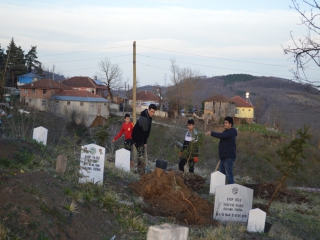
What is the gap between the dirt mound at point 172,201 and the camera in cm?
879

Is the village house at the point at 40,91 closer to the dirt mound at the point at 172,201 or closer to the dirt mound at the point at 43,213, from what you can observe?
the dirt mound at the point at 172,201

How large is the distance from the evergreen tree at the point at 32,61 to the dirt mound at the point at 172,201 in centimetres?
7100

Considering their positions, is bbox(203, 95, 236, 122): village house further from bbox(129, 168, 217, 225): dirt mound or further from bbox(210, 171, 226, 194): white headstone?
bbox(129, 168, 217, 225): dirt mound

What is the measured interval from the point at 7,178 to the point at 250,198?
4.87 m

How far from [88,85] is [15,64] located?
515 inches

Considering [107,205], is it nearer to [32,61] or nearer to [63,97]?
[63,97]

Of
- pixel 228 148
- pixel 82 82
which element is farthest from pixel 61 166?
pixel 82 82

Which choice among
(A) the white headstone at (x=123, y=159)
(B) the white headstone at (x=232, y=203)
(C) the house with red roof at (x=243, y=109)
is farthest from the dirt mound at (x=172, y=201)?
(C) the house with red roof at (x=243, y=109)

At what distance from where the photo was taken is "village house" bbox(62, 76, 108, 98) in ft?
259

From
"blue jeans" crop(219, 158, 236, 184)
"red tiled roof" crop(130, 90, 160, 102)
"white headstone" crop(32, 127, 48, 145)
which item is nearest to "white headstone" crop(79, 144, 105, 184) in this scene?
"blue jeans" crop(219, 158, 236, 184)

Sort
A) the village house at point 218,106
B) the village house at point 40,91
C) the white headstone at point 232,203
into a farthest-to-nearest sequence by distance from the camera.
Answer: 1. the village house at point 218,106
2. the village house at point 40,91
3. the white headstone at point 232,203

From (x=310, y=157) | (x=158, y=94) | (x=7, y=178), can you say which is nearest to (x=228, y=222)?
(x=7, y=178)

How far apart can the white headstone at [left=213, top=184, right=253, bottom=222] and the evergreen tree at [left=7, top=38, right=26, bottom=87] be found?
63137mm

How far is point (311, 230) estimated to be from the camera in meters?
9.95
